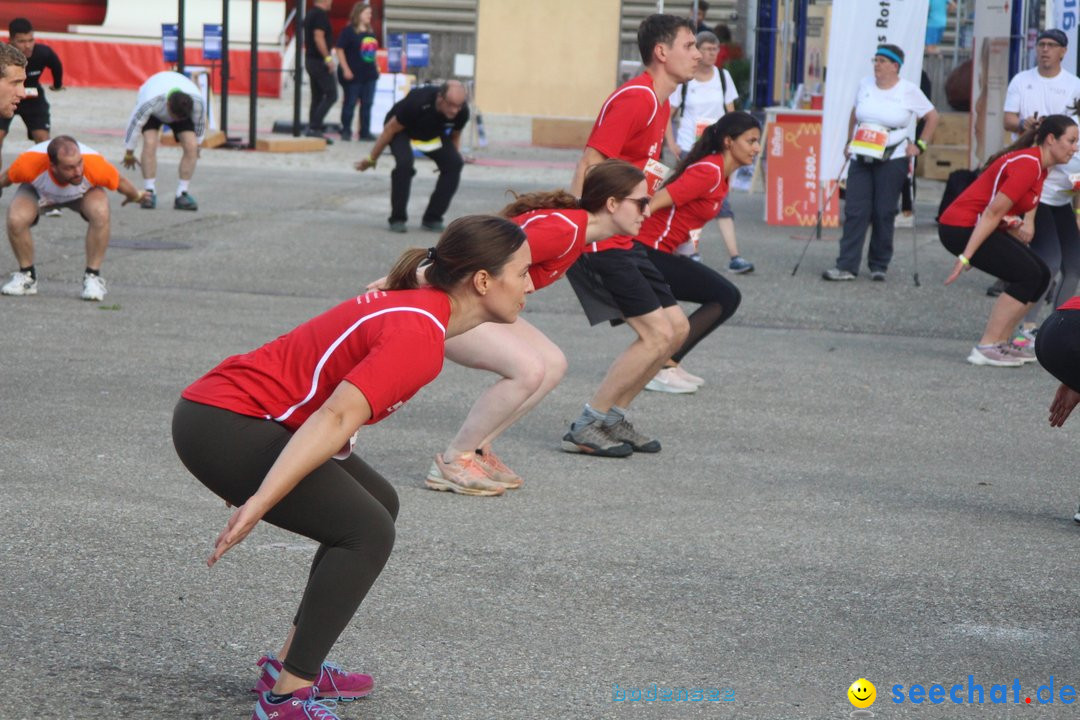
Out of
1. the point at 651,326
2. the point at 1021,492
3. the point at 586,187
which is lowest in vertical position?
the point at 1021,492

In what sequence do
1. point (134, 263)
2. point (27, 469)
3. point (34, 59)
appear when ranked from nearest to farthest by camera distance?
point (27, 469), point (134, 263), point (34, 59)

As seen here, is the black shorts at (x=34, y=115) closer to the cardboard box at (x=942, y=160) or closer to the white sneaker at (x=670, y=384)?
the white sneaker at (x=670, y=384)

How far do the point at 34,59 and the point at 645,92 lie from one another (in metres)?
9.09

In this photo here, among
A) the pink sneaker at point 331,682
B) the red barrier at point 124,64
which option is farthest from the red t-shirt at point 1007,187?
the red barrier at point 124,64

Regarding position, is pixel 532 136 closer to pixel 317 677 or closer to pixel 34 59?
pixel 34 59

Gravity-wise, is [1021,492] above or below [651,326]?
below

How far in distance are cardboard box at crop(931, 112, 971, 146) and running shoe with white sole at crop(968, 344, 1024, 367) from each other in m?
10.0

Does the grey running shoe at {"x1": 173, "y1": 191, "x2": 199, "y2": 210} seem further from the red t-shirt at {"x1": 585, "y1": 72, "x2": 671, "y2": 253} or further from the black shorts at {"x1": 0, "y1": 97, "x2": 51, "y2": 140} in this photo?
the red t-shirt at {"x1": 585, "y1": 72, "x2": 671, "y2": 253}

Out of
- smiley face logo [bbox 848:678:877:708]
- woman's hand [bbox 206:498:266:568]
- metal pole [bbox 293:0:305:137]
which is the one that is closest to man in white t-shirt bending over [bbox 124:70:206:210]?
metal pole [bbox 293:0:305:137]

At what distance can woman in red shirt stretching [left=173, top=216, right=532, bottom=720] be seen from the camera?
11.5 ft

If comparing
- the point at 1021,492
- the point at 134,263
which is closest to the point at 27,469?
the point at 1021,492

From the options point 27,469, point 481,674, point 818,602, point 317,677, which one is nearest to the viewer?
point 317,677

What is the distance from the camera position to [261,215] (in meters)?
15.1

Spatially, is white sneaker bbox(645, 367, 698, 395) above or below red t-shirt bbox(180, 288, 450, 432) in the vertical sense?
below
